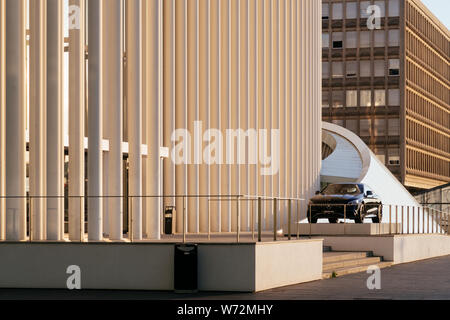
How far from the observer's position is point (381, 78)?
10975cm

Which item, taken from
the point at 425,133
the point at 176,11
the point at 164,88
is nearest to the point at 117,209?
the point at 164,88

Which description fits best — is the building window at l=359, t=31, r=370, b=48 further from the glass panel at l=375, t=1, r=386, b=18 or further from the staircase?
the staircase

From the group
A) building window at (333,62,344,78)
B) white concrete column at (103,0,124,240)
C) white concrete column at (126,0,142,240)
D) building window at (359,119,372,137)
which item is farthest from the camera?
building window at (333,62,344,78)

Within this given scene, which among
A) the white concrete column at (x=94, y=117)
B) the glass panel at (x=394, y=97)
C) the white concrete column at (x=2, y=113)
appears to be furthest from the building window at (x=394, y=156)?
the white concrete column at (x=2, y=113)

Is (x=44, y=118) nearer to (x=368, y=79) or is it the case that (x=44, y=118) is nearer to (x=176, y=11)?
(x=176, y=11)

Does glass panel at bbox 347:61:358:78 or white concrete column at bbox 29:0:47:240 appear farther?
glass panel at bbox 347:61:358:78

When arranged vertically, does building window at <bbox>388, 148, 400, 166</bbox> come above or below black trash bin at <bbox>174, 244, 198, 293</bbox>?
above

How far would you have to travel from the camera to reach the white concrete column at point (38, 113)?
23492 millimetres


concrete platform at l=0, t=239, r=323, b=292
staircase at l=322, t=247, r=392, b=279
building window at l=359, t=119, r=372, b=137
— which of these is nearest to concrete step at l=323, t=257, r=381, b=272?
staircase at l=322, t=247, r=392, b=279

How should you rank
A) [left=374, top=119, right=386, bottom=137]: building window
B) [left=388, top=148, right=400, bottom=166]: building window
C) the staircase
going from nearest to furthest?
the staircase → [left=388, top=148, right=400, bottom=166]: building window → [left=374, top=119, right=386, bottom=137]: building window

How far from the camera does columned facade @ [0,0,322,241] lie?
915 inches

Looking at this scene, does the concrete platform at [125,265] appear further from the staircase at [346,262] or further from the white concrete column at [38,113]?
the staircase at [346,262]

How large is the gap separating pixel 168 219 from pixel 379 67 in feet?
271
